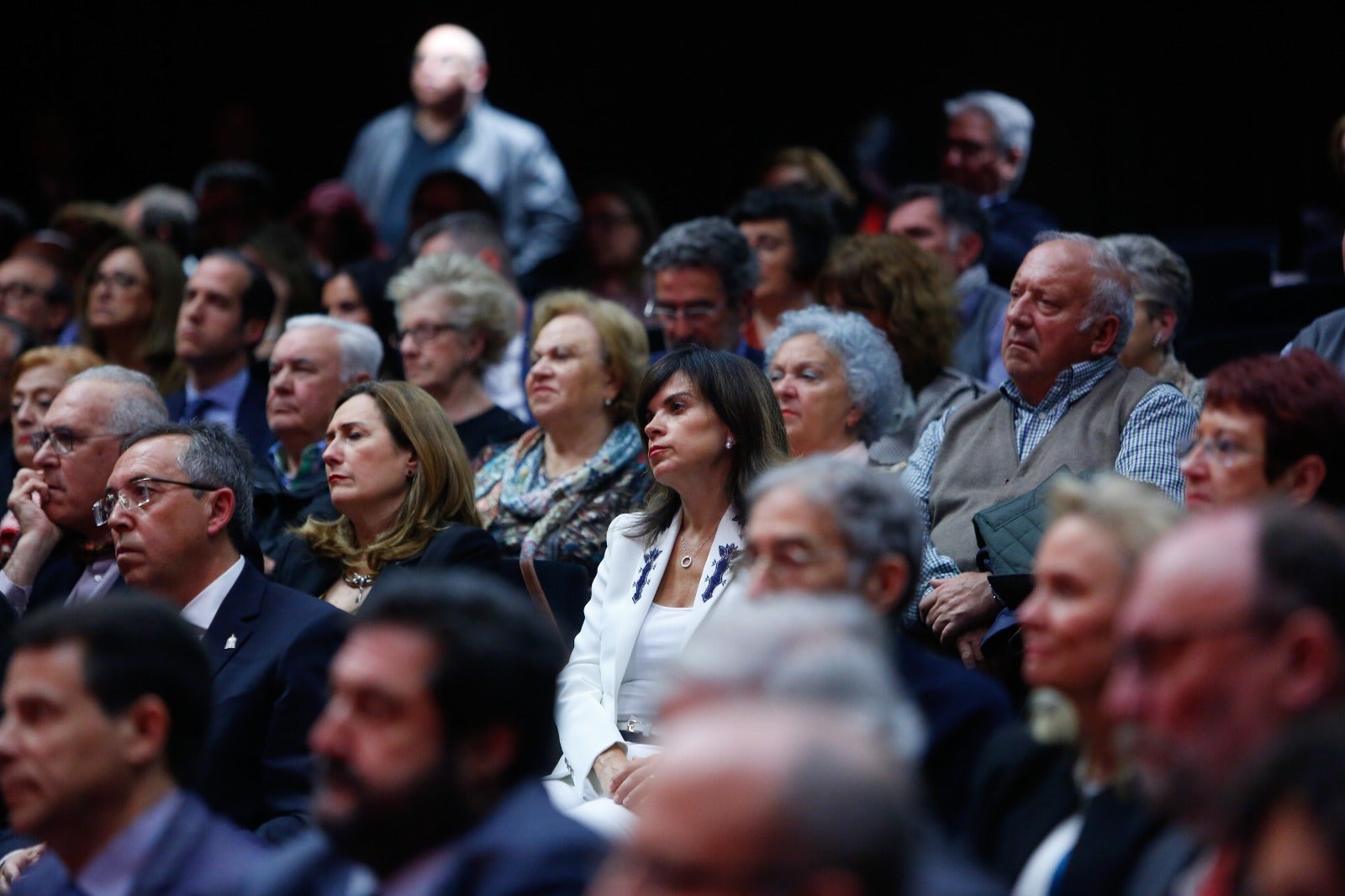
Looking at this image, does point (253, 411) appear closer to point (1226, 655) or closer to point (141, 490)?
point (141, 490)

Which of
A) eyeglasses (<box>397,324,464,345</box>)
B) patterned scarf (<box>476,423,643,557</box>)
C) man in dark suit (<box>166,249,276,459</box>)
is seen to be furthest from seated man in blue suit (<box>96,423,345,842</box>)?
man in dark suit (<box>166,249,276,459</box>)

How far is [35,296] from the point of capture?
647 cm

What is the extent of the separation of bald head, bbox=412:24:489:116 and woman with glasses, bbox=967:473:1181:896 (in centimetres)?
539

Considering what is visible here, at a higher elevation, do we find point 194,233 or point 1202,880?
point 1202,880

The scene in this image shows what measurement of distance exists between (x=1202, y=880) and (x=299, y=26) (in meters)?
8.06

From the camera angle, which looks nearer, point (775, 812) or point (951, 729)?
point (775, 812)

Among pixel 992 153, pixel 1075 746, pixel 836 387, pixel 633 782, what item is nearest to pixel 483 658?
pixel 1075 746

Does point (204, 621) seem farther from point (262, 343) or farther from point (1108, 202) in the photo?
point (1108, 202)

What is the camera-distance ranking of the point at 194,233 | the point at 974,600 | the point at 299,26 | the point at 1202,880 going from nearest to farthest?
the point at 1202,880, the point at 974,600, the point at 194,233, the point at 299,26

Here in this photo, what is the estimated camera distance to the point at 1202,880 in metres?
1.93

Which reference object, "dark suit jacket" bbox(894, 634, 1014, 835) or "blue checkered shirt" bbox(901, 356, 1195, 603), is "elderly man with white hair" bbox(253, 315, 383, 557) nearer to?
"blue checkered shirt" bbox(901, 356, 1195, 603)

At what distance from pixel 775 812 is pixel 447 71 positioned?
622cm

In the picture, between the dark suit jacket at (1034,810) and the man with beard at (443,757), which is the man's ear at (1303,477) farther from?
the man with beard at (443,757)

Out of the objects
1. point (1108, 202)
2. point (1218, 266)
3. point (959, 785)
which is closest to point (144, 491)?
point (959, 785)
